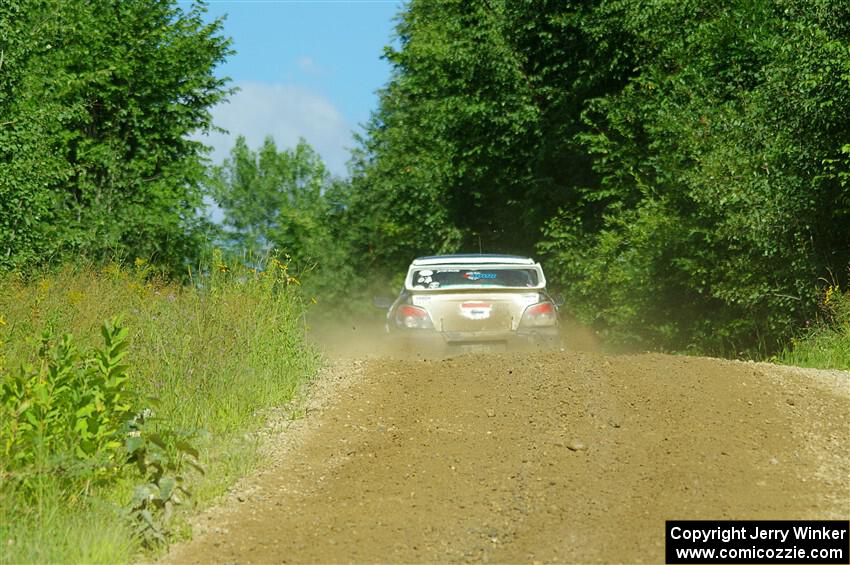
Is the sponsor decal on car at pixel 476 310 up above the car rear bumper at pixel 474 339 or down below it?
above

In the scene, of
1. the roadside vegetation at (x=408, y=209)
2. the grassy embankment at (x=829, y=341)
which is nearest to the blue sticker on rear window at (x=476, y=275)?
the roadside vegetation at (x=408, y=209)

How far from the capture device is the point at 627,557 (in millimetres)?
6312

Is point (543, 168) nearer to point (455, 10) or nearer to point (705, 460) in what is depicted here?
point (455, 10)

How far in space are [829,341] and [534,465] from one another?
25.7 feet

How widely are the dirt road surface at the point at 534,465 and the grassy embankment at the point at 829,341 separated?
1.82 meters

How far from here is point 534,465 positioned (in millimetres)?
8297

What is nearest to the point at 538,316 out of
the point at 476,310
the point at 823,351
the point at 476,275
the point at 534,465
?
the point at 476,310

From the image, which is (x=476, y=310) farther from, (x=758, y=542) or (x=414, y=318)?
(x=758, y=542)

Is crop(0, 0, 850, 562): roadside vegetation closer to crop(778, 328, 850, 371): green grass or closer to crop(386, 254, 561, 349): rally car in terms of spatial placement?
crop(778, 328, 850, 371): green grass

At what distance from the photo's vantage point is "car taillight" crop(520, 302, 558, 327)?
14883mm

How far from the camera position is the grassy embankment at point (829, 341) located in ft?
45.7

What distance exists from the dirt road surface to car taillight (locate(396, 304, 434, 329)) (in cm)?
272

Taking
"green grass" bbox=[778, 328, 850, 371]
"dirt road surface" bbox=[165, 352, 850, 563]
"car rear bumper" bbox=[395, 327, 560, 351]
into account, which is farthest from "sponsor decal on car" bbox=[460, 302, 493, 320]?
"green grass" bbox=[778, 328, 850, 371]

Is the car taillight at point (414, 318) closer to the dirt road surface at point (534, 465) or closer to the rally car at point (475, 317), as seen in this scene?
the rally car at point (475, 317)
